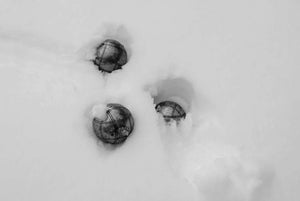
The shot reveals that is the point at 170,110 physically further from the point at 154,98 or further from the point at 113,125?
the point at 113,125

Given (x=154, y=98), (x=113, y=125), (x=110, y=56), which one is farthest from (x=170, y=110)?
(x=110, y=56)

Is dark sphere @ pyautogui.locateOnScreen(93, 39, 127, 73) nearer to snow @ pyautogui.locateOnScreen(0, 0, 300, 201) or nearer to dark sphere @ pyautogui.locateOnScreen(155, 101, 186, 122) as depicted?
snow @ pyautogui.locateOnScreen(0, 0, 300, 201)

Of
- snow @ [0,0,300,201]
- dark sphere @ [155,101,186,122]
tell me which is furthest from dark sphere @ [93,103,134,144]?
dark sphere @ [155,101,186,122]

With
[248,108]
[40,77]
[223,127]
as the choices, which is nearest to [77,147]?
[40,77]

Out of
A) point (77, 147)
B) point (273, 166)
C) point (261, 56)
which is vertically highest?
point (261, 56)

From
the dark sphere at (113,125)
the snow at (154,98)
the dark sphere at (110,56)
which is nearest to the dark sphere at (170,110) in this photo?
the snow at (154,98)

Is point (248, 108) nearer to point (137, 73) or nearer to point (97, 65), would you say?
point (137, 73)
